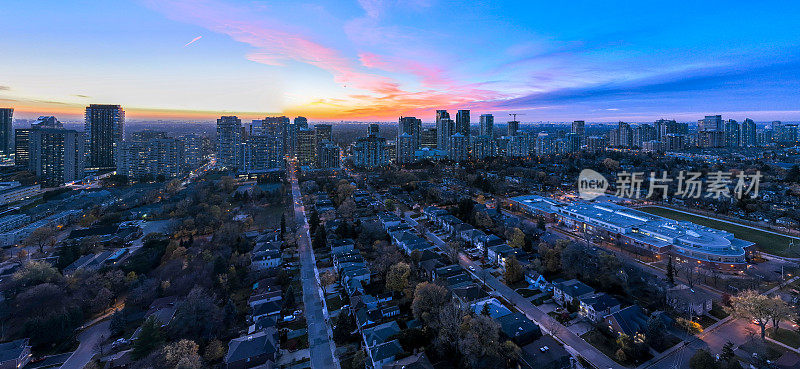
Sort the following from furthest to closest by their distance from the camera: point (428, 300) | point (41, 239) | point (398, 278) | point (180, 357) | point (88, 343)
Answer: point (41, 239), point (398, 278), point (428, 300), point (88, 343), point (180, 357)

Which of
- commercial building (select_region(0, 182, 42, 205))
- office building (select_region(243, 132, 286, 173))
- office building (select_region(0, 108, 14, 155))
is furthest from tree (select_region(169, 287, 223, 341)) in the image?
office building (select_region(0, 108, 14, 155))

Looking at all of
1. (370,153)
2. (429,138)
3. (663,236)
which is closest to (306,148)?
(370,153)

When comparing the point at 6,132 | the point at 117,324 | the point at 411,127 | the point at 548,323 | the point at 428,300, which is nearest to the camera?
the point at 117,324

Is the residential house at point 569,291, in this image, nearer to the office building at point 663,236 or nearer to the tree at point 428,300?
the tree at point 428,300

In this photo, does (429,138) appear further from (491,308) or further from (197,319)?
(197,319)

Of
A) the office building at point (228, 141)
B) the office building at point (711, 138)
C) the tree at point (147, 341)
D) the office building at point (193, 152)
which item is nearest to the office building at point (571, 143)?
the office building at point (711, 138)

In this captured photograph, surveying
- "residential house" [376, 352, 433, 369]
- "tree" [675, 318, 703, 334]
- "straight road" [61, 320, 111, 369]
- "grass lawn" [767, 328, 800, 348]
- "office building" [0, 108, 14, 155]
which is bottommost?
"straight road" [61, 320, 111, 369]

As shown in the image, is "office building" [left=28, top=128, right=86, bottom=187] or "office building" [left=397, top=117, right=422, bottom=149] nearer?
"office building" [left=28, top=128, right=86, bottom=187]

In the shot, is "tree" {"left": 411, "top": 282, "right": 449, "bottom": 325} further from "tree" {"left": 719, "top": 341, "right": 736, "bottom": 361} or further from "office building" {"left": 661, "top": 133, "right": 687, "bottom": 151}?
"office building" {"left": 661, "top": 133, "right": 687, "bottom": 151}
